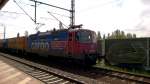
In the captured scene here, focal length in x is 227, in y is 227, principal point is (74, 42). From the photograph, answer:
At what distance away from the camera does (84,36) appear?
1700 cm

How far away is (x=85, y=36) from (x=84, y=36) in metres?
0.10

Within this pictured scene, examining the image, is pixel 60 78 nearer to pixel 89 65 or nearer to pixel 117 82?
pixel 117 82

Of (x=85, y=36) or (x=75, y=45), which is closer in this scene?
(x=75, y=45)

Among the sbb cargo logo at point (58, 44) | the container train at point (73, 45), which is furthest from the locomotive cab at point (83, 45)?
the sbb cargo logo at point (58, 44)

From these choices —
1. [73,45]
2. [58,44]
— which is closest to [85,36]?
[73,45]

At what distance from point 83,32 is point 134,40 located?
13.6 feet

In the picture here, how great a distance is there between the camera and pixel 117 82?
11570 mm

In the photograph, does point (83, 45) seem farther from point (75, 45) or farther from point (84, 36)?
point (84, 36)

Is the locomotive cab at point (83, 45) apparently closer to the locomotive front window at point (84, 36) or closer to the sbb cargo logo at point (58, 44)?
the locomotive front window at point (84, 36)

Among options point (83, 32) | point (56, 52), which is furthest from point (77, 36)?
point (56, 52)

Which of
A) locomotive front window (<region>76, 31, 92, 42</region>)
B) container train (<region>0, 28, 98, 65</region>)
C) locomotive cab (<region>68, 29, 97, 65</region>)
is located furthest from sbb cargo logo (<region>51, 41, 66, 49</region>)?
locomotive front window (<region>76, 31, 92, 42</region>)

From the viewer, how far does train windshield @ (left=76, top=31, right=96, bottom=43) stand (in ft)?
54.9

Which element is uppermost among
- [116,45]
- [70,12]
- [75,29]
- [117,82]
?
[70,12]

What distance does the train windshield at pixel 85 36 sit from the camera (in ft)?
54.9
